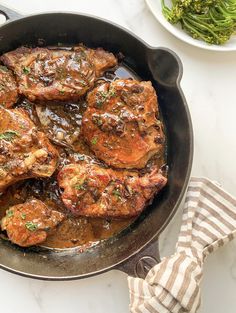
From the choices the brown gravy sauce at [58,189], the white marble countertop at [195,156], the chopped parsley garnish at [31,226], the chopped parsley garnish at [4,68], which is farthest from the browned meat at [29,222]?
the chopped parsley garnish at [4,68]

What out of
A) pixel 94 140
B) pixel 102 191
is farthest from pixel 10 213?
pixel 94 140

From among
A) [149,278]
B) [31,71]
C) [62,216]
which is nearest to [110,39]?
[31,71]

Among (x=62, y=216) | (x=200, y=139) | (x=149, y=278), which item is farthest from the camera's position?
(x=200, y=139)

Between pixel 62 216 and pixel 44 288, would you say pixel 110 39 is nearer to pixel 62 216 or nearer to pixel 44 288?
pixel 62 216

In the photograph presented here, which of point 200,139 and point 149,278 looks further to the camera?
point 200,139

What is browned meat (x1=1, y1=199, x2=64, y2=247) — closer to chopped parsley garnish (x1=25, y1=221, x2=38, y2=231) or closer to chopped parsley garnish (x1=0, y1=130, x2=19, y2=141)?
chopped parsley garnish (x1=25, y1=221, x2=38, y2=231)

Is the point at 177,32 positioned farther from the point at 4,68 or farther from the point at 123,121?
the point at 4,68

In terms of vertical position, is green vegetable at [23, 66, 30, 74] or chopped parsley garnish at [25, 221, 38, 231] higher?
green vegetable at [23, 66, 30, 74]

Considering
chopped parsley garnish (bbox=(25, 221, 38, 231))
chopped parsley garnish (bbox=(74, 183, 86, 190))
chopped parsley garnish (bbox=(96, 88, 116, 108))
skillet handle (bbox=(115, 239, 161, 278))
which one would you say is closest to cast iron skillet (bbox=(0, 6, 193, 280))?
skillet handle (bbox=(115, 239, 161, 278))
